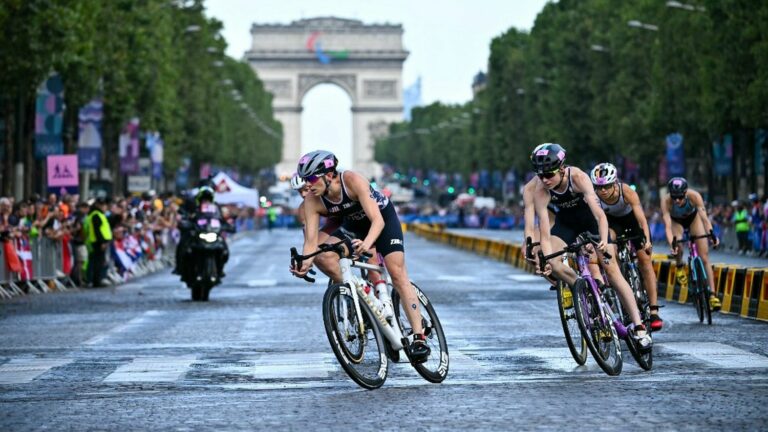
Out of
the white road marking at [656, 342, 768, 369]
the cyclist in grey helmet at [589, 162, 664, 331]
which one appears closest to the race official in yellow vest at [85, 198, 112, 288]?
the cyclist in grey helmet at [589, 162, 664, 331]

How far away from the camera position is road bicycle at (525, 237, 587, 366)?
1415cm

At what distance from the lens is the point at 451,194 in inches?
6658

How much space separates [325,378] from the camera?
14031 mm

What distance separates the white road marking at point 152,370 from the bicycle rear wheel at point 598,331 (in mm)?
2867

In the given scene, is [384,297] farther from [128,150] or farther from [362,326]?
[128,150]

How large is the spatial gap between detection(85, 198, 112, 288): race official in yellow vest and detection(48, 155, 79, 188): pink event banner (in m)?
4.00

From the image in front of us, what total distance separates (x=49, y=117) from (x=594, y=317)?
105ft

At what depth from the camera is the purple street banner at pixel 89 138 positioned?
50.7 metres

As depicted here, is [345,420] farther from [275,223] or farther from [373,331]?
[275,223]

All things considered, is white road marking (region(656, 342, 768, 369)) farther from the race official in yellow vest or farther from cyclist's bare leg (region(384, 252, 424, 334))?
the race official in yellow vest

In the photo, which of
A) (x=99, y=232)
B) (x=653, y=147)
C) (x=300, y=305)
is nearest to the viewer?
(x=300, y=305)

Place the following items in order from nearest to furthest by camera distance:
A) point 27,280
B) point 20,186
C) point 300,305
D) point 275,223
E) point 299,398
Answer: point 299,398, point 300,305, point 27,280, point 20,186, point 275,223

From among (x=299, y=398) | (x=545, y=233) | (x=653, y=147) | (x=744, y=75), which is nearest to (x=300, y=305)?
(x=545, y=233)

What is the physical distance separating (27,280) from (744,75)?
29.4 m
